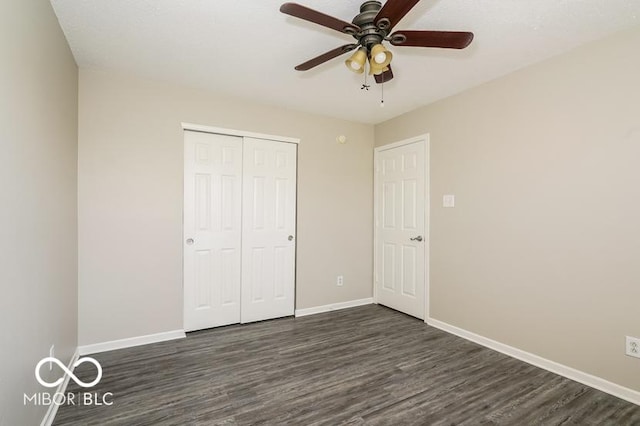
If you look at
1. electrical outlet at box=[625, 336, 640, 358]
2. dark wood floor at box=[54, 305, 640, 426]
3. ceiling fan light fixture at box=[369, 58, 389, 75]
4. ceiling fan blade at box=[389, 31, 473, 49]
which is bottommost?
dark wood floor at box=[54, 305, 640, 426]

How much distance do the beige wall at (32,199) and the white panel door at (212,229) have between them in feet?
3.27

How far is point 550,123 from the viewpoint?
2424mm

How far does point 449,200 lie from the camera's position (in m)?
3.23

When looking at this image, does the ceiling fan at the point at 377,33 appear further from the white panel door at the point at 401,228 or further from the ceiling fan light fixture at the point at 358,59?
the white panel door at the point at 401,228

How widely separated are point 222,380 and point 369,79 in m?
2.90

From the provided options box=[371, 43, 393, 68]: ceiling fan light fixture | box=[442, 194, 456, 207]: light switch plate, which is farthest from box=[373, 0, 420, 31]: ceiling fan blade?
box=[442, 194, 456, 207]: light switch plate

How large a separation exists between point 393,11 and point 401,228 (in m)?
2.67

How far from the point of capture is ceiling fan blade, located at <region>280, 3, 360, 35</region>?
4.68ft

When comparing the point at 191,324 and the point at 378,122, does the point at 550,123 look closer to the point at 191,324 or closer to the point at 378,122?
the point at 378,122

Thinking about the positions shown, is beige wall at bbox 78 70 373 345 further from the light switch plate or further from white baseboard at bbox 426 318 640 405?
white baseboard at bbox 426 318 640 405

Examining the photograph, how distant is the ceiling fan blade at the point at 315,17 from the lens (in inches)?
56.1

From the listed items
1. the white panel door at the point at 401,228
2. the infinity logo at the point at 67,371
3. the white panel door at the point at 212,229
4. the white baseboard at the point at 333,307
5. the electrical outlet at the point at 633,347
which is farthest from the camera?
the white baseboard at the point at 333,307

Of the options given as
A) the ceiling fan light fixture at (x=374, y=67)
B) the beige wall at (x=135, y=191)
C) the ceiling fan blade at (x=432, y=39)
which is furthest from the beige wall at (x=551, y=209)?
the beige wall at (x=135, y=191)

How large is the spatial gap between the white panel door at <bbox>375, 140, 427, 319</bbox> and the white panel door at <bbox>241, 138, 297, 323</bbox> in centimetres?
123
